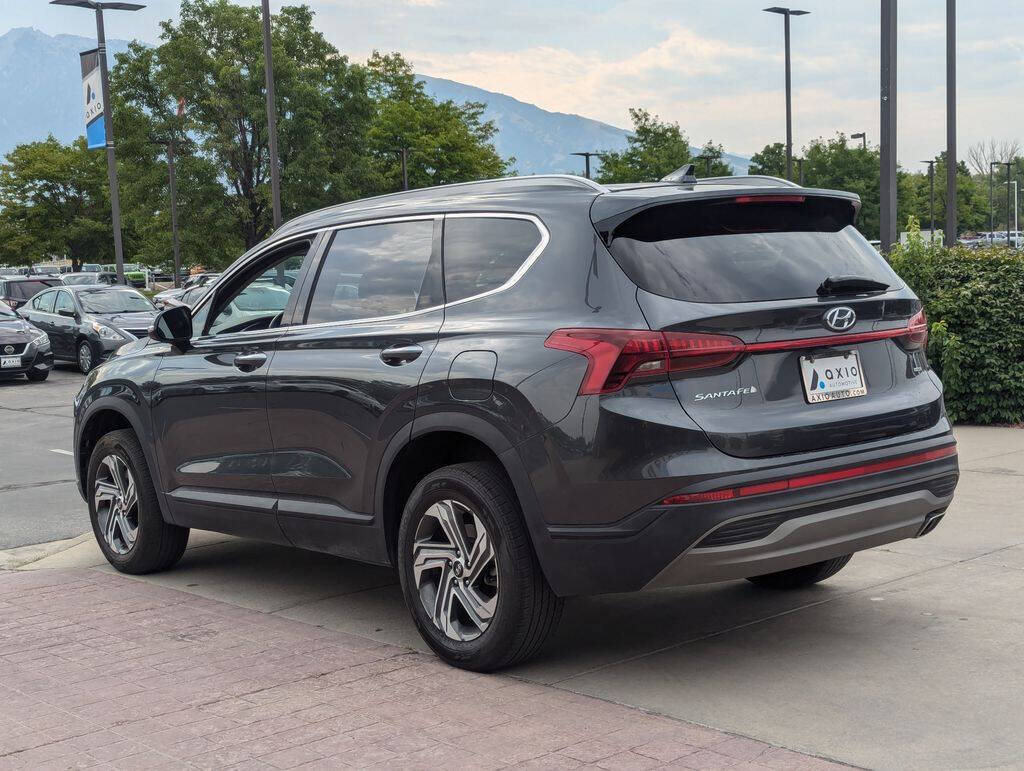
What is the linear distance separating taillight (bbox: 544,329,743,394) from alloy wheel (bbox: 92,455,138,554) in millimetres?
3475

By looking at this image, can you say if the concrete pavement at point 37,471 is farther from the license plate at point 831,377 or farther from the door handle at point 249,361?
the license plate at point 831,377

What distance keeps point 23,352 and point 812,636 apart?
18.8 m

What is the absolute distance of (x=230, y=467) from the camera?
6.01m

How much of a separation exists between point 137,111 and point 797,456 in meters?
54.0

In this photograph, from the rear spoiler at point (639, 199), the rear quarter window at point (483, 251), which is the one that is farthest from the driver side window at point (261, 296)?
the rear spoiler at point (639, 199)

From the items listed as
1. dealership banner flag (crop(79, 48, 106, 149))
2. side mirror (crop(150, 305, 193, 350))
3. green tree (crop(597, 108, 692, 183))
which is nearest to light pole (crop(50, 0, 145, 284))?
dealership banner flag (crop(79, 48, 106, 149))

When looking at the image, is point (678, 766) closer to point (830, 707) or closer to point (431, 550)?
point (830, 707)

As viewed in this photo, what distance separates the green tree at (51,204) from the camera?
7625 centimetres

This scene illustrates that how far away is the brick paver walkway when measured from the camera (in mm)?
3904

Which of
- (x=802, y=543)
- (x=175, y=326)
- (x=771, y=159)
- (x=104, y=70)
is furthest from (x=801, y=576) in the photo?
(x=771, y=159)

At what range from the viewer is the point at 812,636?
5.07 m

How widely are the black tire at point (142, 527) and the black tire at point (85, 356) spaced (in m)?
16.3

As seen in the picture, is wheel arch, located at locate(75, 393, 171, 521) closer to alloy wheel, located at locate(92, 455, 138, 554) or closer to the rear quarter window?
alloy wheel, located at locate(92, 455, 138, 554)

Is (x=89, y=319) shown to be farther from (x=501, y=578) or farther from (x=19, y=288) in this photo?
(x=501, y=578)
